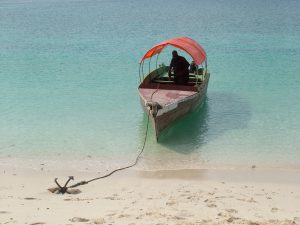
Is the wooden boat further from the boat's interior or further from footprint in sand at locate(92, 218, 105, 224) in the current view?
footprint in sand at locate(92, 218, 105, 224)

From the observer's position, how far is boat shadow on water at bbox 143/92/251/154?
1202 centimetres

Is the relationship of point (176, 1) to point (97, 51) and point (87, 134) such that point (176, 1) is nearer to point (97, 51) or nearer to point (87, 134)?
point (97, 51)

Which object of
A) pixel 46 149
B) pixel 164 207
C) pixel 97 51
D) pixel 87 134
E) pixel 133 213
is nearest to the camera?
pixel 133 213

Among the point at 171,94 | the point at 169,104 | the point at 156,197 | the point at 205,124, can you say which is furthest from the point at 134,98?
A: the point at 156,197

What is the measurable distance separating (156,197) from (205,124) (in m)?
5.65

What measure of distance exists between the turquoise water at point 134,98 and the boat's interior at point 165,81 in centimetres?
96

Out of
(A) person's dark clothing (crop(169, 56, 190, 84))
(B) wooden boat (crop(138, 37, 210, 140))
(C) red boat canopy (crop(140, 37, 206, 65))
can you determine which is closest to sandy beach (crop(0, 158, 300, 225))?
(B) wooden boat (crop(138, 37, 210, 140))

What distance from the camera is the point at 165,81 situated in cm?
1497

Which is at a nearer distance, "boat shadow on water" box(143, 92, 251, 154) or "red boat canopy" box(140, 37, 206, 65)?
"boat shadow on water" box(143, 92, 251, 154)

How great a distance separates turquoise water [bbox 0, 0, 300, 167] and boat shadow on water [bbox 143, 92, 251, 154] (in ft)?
0.10

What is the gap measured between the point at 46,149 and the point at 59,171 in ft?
5.67

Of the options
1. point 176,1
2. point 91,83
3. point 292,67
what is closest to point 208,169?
point 91,83

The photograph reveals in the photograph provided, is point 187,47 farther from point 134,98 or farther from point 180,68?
point 134,98

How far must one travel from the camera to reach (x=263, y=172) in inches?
399
